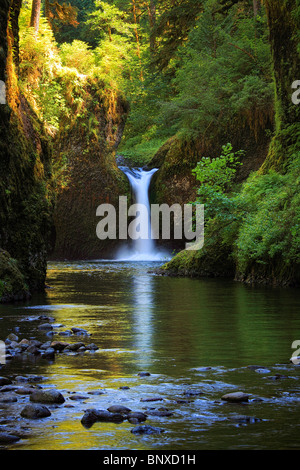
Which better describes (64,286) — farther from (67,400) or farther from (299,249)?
(67,400)

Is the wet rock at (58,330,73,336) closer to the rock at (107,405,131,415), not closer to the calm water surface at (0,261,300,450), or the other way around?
the calm water surface at (0,261,300,450)

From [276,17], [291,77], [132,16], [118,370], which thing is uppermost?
[132,16]

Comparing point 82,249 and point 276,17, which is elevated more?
point 276,17

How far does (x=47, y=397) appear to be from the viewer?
5.36 meters

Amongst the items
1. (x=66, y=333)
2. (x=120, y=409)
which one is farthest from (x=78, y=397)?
(x=66, y=333)

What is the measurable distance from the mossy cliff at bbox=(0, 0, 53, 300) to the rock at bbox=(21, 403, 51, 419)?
8.89m

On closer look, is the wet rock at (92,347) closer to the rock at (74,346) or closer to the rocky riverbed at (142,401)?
the rock at (74,346)

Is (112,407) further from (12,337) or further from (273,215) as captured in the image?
(273,215)

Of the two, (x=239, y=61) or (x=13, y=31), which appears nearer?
(x=13, y=31)

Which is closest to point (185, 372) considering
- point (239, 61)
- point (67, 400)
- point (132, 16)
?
point (67, 400)

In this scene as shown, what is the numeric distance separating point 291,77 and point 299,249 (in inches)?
296

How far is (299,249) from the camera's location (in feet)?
53.7
